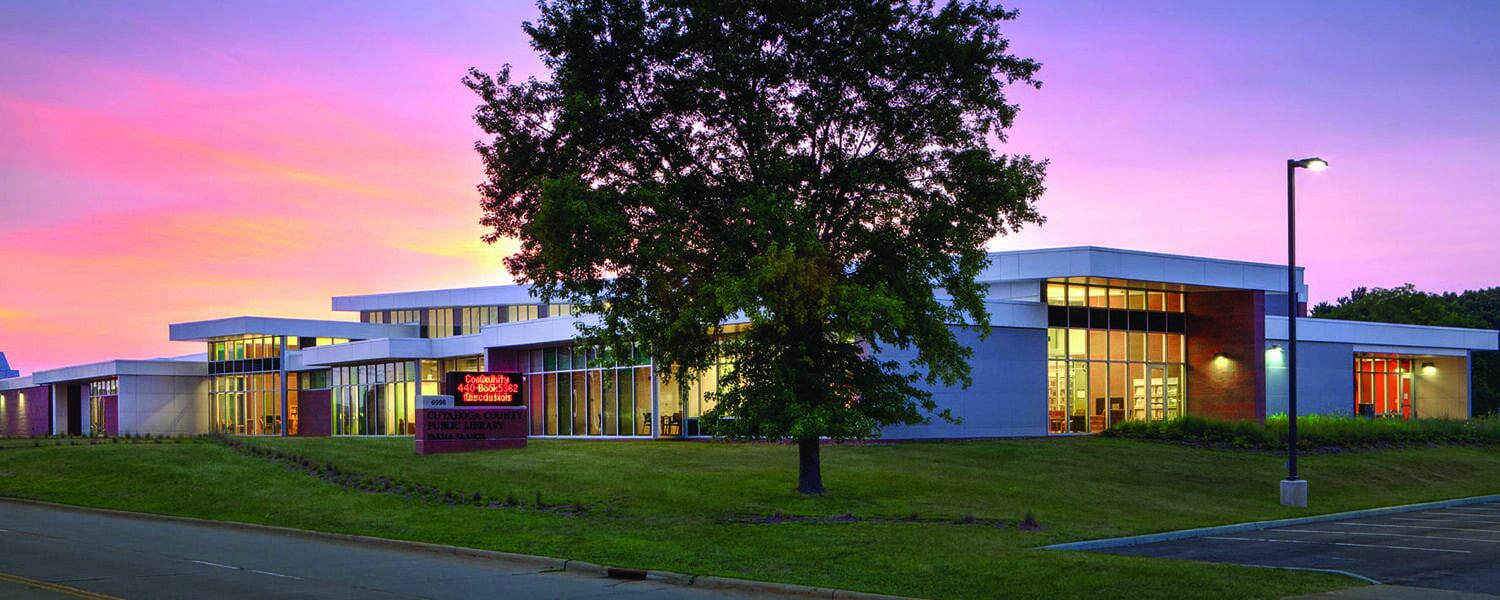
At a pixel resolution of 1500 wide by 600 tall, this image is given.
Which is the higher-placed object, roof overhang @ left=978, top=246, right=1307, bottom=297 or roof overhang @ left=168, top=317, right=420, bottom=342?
roof overhang @ left=978, top=246, right=1307, bottom=297

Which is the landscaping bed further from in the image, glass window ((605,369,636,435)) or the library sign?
the library sign

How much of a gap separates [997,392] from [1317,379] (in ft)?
56.0

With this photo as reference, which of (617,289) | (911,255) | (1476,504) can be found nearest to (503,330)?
(617,289)

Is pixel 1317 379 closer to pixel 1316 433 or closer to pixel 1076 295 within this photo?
pixel 1316 433

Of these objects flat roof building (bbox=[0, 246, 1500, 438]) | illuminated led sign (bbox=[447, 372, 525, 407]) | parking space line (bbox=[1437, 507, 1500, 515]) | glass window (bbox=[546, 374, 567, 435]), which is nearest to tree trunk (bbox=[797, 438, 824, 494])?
flat roof building (bbox=[0, 246, 1500, 438])

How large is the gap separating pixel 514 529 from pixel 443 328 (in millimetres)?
65556

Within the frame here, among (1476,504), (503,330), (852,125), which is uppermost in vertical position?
(852,125)

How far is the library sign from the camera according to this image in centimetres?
3653

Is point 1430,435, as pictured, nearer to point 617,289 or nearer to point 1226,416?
point 1226,416

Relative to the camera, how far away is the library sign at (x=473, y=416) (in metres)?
36.5

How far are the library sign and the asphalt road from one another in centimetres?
1363

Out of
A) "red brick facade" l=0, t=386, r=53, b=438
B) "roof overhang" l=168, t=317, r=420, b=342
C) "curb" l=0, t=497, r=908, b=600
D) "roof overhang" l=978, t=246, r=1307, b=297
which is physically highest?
"roof overhang" l=978, t=246, r=1307, b=297

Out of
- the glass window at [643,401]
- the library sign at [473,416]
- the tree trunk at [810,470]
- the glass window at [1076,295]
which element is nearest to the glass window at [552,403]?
the glass window at [643,401]

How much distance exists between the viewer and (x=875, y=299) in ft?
72.9
